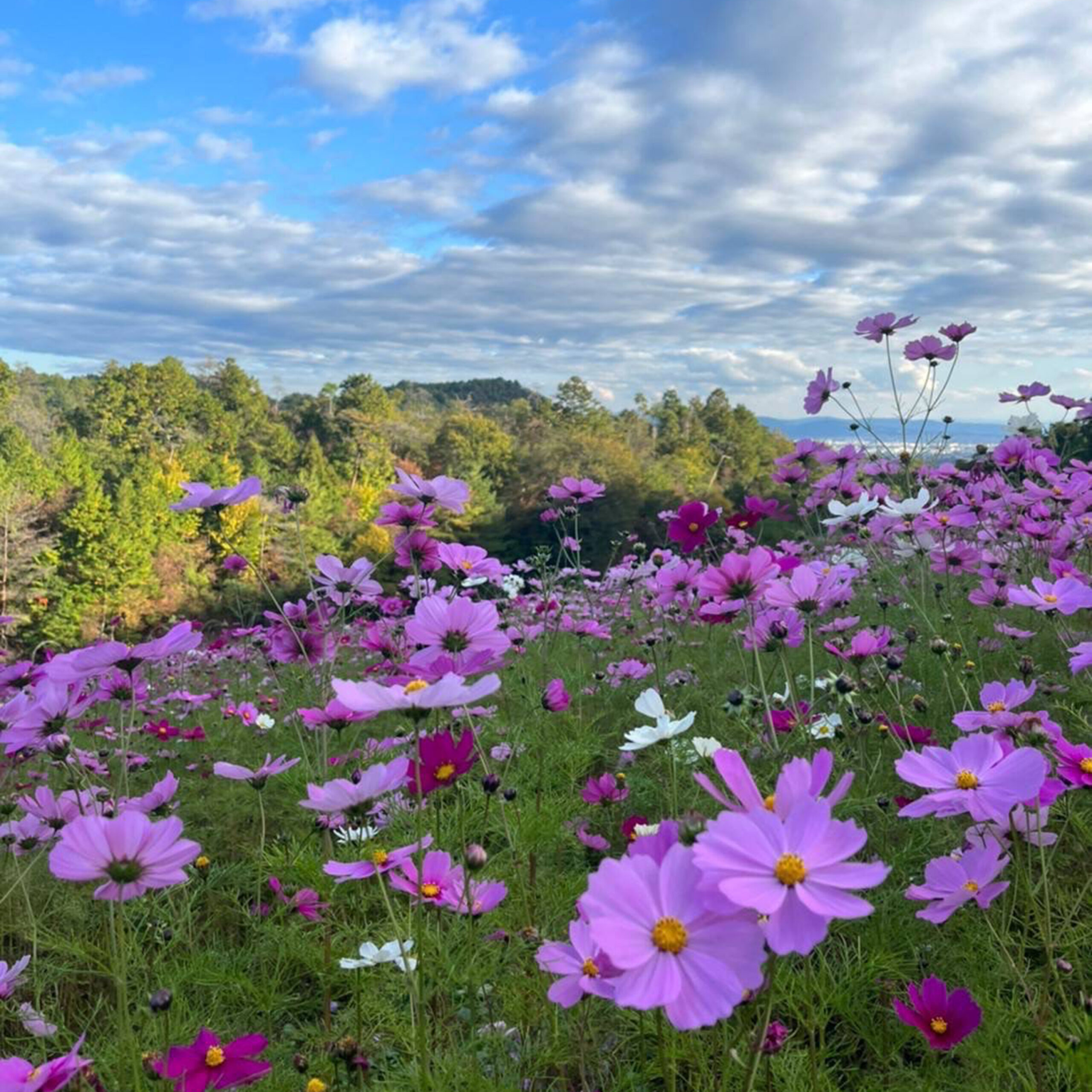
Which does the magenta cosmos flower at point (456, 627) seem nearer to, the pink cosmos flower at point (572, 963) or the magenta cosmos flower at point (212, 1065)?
the pink cosmos flower at point (572, 963)

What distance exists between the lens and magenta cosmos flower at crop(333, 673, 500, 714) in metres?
0.69

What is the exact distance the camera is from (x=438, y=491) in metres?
1.58

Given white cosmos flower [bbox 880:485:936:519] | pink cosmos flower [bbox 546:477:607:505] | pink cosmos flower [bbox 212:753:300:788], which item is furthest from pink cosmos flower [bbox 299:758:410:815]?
pink cosmos flower [bbox 546:477:607:505]

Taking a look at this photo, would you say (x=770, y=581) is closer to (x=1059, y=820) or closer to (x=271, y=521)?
(x=1059, y=820)

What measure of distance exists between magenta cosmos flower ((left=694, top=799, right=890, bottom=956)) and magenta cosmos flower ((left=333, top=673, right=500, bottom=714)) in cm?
23

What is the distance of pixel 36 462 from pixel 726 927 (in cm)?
2452

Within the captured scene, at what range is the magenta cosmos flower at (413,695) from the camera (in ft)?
2.27

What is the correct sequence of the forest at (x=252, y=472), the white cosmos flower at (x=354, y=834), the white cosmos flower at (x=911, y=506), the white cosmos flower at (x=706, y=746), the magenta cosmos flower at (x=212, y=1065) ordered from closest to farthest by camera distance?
the magenta cosmos flower at (x=212, y=1065) → the white cosmos flower at (x=706, y=746) → the white cosmos flower at (x=354, y=834) → the white cosmos flower at (x=911, y=506) → the forest at (x=252, y=472)

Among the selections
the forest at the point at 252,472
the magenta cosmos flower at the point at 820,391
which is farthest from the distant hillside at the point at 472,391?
the magenta cosmos flower at the point at 820,391

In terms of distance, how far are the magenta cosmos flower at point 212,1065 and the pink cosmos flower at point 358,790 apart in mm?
255

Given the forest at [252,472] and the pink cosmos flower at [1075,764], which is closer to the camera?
the pink cosmos flower at [1075,764]

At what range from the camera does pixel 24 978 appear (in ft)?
4.43

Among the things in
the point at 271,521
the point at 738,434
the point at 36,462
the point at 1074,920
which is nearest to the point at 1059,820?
the point at 1074,920

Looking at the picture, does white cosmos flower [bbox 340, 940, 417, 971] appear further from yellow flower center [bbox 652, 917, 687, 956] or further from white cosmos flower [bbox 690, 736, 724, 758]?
yellow flower center [bbox 652, 917, 687, 956]
